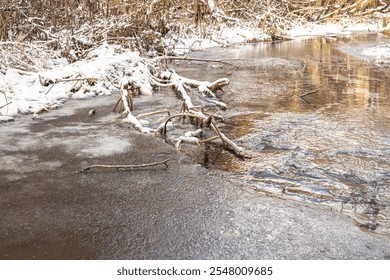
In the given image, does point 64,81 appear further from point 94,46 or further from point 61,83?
point 94,46

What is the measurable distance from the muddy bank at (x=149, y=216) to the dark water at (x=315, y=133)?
0.24 metres

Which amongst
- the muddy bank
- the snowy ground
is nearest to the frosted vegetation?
the snowy ground

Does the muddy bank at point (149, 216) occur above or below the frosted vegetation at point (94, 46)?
below

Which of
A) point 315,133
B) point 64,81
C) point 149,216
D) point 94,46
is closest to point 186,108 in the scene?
point 315,133

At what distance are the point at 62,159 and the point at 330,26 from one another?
18.2 m

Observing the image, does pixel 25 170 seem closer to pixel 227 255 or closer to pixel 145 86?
pixel 227 255

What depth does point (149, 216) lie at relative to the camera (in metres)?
2.78

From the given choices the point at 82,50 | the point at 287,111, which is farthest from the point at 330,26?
the point at 287,111

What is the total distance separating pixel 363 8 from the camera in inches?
757

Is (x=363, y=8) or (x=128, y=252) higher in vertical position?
(x=363, y=8)

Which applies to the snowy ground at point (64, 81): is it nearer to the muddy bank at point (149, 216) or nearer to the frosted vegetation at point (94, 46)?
the frosted vegetation at point (94, 46)

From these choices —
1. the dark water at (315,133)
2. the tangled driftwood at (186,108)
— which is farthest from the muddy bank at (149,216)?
the tangled driftwood at (186,108)

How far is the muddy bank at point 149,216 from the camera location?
2379 mm

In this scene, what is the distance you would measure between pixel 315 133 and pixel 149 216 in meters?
2.38
